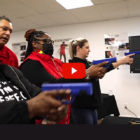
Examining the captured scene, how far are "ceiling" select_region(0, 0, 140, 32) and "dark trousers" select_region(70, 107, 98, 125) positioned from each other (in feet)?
5.48

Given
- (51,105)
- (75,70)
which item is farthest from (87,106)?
(51,105)

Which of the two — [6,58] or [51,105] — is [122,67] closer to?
[6,58]

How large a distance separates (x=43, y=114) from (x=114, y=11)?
282 cm

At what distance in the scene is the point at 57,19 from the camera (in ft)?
10.7

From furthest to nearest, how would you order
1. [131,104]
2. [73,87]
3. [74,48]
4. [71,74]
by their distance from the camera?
[131,104], [74,48], [71,74], [73,87]

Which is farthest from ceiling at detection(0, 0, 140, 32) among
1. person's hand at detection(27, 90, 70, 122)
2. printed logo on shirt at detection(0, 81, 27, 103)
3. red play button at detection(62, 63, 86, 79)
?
person's hand at detection(27, 90, 70, 122)

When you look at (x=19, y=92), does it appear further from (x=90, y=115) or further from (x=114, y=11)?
(x=114, y=11)

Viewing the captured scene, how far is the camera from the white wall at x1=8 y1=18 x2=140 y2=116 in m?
3.21

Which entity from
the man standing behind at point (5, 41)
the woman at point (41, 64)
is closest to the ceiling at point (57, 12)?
the woman at point (41, 64)

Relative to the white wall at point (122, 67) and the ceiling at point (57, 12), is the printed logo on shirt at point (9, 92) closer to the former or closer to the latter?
the ceiling at point (57, 12)

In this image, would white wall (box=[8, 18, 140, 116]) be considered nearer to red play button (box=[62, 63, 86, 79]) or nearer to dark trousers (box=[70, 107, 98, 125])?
dark trousers (box=[70, 107, 98, 125])

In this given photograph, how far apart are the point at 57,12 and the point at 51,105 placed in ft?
9.00

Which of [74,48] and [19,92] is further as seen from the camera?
[74,48]

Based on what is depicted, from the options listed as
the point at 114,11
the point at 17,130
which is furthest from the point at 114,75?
the point at 17,130
